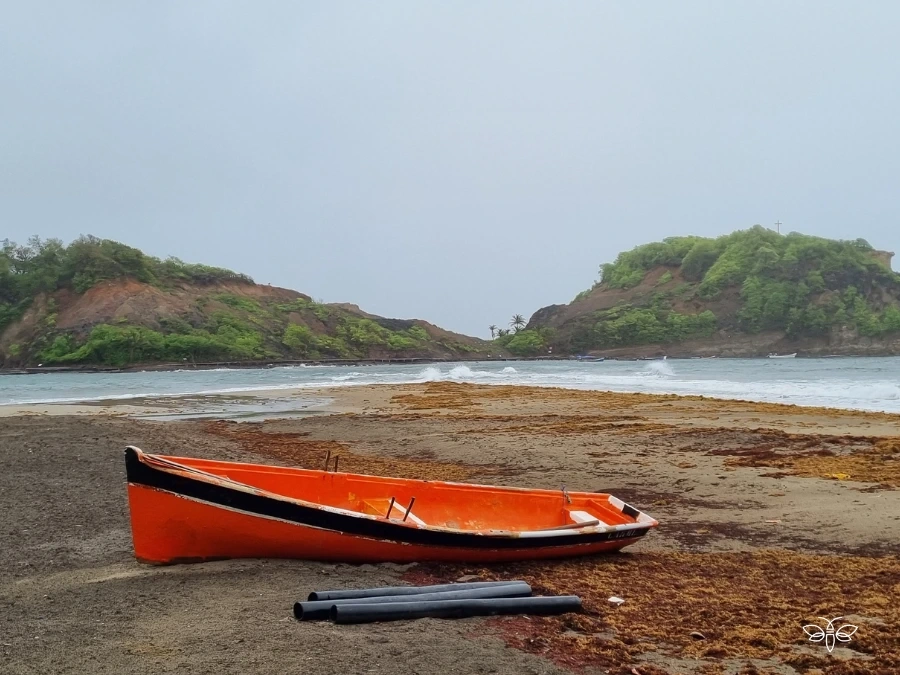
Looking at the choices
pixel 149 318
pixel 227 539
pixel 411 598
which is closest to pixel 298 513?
pixel 227 539

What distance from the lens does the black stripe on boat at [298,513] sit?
17.6 feet

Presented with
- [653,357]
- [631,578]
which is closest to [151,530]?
[631,578]

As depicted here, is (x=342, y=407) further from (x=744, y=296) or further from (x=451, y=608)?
(x=744, y=296)

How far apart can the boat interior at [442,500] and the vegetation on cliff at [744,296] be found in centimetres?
11188

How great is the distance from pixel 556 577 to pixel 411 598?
1.58 meters

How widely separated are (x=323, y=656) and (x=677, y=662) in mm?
1885

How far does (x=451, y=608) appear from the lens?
452 cm

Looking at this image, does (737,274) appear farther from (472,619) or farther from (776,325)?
(472,619)

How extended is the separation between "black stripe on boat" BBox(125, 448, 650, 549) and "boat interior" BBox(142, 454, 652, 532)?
3.02 ft

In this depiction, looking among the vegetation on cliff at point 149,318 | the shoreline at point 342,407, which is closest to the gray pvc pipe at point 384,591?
the shoreline at point 342,407

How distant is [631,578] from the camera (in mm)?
5820

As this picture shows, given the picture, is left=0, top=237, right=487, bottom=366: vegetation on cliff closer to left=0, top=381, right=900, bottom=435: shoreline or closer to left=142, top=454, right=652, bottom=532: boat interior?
left=0, top=381, right=900, bottom=435: shoreline

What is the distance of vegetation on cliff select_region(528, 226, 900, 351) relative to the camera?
356ft

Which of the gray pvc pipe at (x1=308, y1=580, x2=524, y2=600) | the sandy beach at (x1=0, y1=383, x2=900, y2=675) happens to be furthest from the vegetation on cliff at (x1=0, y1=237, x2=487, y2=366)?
the gray pvc pipe at (x1=308, y1=580, x2=524, y2=600)
